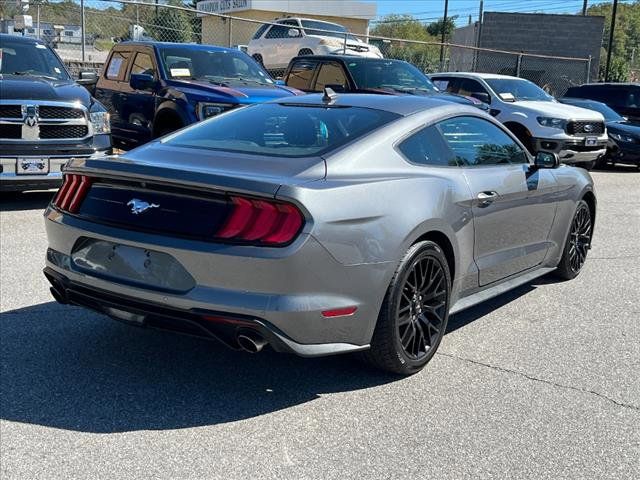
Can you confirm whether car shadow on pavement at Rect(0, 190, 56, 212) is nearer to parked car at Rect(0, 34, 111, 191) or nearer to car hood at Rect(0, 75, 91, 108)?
parked car at Rect(0, 34, 111, 191)

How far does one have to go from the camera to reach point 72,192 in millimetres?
4211

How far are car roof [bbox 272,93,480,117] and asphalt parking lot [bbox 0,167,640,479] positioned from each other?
1.50m

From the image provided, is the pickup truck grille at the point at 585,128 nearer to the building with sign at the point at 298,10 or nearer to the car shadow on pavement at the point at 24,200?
the car shadow on pavement at the point at 24,200

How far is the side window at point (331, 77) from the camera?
12273 mm

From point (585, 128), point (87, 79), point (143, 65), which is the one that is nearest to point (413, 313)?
point (87, 79)

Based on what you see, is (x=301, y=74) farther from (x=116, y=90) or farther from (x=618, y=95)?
(x=618, y=95)

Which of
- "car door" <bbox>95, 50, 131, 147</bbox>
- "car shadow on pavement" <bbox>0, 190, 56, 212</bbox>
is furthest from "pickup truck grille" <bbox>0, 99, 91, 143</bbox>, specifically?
"car door" <bbox>95, 50, 131, 147</bbox>

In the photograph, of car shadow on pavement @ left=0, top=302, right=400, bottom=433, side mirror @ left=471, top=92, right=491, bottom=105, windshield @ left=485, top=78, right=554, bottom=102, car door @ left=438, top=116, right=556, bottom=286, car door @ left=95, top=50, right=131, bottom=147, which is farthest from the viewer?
windshield @ left=485, top=78, right=554, bottom=102

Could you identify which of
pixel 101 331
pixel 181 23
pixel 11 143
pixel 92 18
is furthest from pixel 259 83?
pixel 181 23

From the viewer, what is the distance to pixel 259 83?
10688 millimetres

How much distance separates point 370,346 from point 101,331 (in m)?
1.86

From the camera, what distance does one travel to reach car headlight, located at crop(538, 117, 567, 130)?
13875 mm

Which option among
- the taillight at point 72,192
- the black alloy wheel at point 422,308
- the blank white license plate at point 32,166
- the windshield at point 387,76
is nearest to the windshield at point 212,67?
the windshield at point 387,76

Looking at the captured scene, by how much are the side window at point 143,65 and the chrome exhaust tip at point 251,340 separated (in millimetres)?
7719
